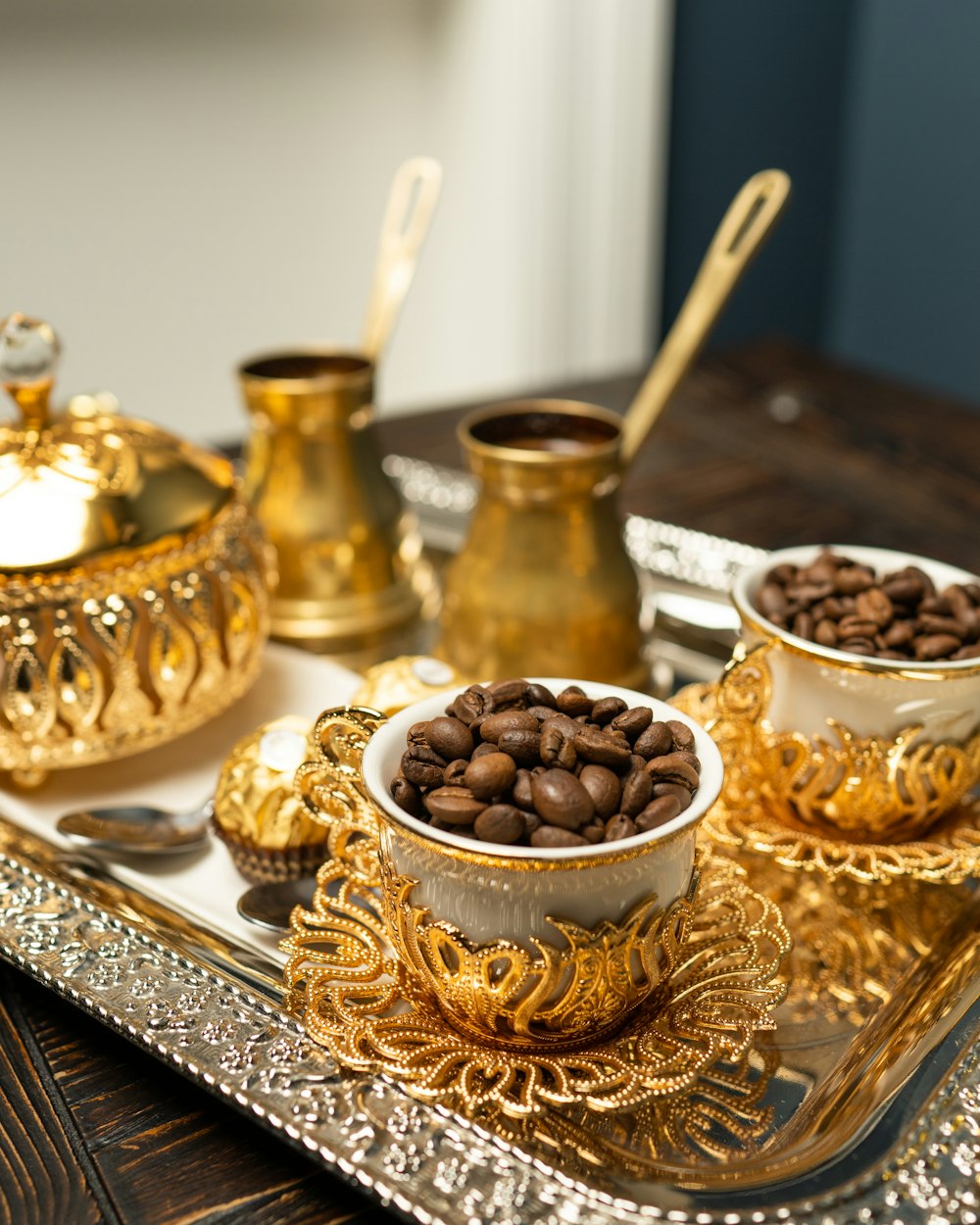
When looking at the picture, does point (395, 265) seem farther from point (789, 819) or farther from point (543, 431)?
point (789, 819)

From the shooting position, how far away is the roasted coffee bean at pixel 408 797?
1.58 feet

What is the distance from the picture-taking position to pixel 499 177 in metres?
2.11

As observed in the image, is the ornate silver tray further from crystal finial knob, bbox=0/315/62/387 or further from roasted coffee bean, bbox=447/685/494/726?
crystal finial knob, bbox=0/315/62/387

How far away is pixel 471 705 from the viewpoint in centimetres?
52

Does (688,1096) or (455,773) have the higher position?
(455,773)

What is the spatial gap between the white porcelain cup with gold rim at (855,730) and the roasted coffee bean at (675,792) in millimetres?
131

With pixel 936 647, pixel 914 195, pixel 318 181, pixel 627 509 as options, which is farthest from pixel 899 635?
pixel 914 195

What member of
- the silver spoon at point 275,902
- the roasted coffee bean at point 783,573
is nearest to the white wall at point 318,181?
the roasted coffee bean at point 783,573

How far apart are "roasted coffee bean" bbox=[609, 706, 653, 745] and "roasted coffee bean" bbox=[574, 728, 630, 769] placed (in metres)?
0.02

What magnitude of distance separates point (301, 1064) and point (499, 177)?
1.84 m

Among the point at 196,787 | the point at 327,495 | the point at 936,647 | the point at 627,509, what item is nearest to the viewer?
the point at 936,647

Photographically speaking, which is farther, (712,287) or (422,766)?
(712,287)

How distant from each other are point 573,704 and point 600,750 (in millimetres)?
46

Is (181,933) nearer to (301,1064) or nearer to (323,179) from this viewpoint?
(301,1064)
